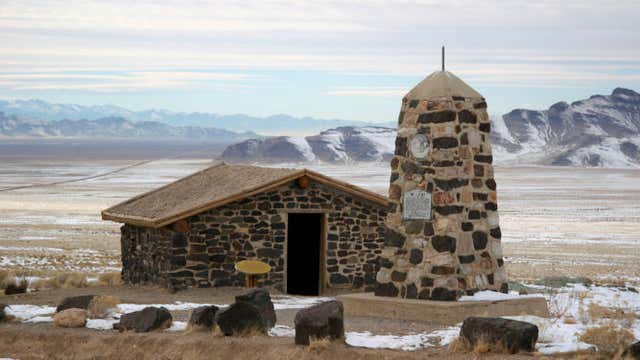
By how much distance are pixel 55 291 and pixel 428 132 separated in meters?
8.97

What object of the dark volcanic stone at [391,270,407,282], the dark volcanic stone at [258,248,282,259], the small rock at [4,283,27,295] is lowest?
the small rock at [4,283,27,295]

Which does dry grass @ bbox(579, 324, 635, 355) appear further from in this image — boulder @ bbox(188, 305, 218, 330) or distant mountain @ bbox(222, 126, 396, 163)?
distant mountain @ bbox(222, 126, 396, 163)

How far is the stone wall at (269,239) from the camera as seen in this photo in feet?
72.8

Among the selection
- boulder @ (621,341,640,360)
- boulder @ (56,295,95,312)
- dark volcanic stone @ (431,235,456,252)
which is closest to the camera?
boulder @ (621,341,640,360)

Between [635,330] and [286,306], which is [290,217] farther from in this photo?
[635,330]

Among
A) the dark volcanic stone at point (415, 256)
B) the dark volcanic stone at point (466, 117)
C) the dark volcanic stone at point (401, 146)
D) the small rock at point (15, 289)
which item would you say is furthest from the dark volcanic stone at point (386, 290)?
the small rock at point (15, 289)

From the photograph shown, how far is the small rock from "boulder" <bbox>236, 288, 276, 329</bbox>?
8.06m

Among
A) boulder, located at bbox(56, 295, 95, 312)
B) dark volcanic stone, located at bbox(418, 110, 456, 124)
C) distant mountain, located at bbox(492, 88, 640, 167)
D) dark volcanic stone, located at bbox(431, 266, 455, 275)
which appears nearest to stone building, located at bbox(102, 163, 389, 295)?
boulder, located at bbox(56, 295, 95, 312)

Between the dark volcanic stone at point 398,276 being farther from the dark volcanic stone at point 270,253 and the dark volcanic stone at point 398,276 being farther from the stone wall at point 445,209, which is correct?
the dark volcanic stone at point 270,253

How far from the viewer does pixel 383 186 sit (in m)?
75.1

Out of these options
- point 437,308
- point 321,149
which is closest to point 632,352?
point 437,308

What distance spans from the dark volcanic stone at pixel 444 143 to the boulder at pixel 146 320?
4458 mm

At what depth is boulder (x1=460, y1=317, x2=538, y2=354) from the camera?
1356 cm

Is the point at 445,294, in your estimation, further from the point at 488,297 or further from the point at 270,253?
the point at 270,253
